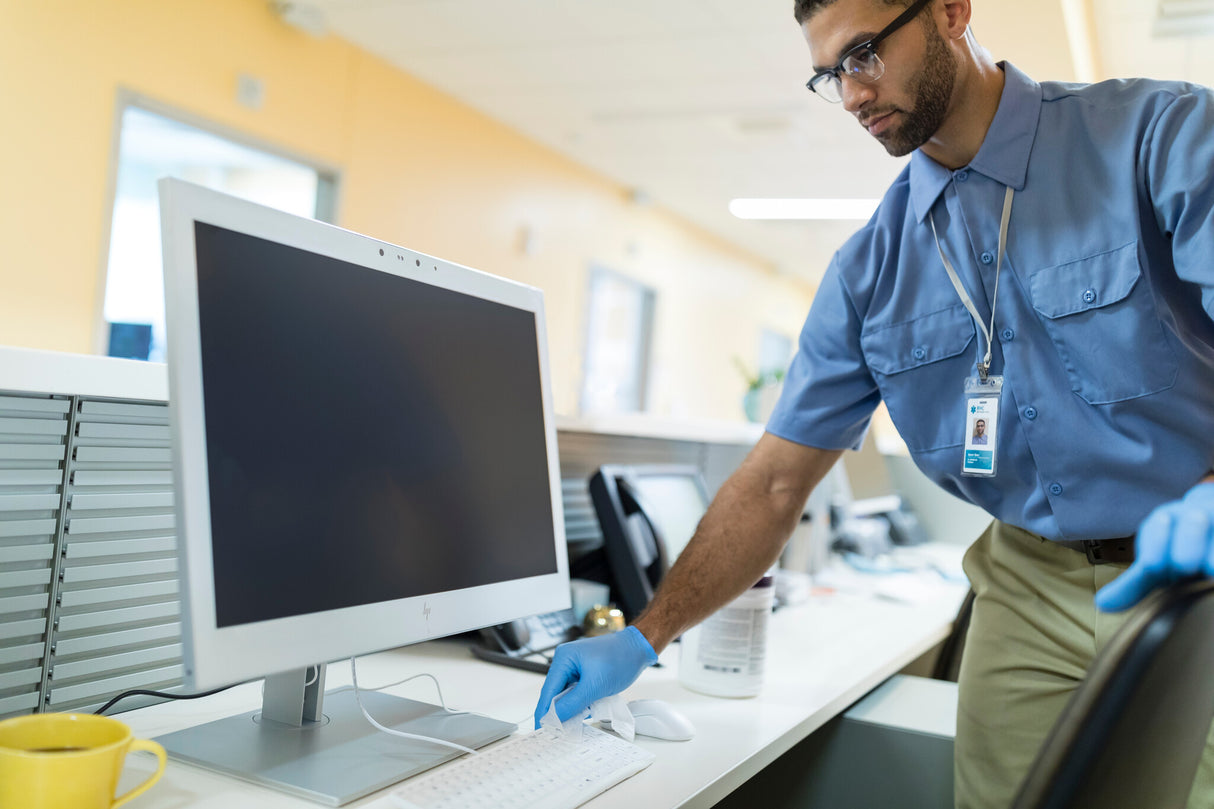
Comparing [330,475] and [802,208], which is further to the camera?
[802,208]

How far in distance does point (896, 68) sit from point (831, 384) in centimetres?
42

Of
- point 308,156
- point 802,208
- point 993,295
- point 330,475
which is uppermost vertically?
point 802,208

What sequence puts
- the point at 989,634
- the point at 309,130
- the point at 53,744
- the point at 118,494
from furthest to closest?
1. the point at 309,130
2. the point at 989,634
3. the point at 118,494
4. the point at 53,744

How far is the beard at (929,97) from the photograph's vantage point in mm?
1138

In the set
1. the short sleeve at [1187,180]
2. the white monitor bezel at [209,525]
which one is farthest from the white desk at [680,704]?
the short sleeve at [1187,180]

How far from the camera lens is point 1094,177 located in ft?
3.63

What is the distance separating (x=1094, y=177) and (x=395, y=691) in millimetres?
1027

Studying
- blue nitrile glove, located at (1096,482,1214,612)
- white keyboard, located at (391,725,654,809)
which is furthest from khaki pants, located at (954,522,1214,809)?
white keyboard, located at (391,725,654,809)

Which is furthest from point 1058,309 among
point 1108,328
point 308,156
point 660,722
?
point 308,156

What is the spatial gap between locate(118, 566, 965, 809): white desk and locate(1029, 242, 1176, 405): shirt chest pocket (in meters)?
0.51

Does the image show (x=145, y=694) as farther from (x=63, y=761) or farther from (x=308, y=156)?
(x=308, y=156)

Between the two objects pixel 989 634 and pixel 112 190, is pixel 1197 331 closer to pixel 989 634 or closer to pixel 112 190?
pixel 989 634

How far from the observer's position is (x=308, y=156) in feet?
14.3

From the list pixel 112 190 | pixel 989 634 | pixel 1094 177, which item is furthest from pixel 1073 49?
pixel 112 190
